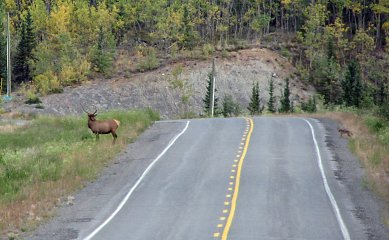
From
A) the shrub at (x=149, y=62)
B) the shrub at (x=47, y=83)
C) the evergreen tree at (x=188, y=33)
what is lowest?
the shrub at (x=47, y=83)

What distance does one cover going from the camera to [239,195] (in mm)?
22516

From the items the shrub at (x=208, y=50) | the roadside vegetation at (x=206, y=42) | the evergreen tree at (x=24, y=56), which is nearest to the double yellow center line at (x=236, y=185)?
the roadside vegetation at (x=206, y=42)

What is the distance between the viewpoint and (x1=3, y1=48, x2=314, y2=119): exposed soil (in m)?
73.8

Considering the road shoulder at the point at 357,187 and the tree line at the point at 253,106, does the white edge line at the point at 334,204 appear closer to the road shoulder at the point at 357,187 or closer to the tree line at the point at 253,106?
the road shoulder at the point at 357,187

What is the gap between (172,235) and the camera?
58.4 ft

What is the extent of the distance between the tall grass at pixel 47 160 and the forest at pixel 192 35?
121 ft

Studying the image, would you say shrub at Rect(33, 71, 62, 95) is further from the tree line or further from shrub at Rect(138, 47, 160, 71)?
the tree line

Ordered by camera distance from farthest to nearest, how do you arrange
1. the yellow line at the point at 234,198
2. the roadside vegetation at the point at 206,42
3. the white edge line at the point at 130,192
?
the roadside vegetation at the point at 206,42 < the white edge line at the point at 130,192 < the yellow line at the point at 234,198

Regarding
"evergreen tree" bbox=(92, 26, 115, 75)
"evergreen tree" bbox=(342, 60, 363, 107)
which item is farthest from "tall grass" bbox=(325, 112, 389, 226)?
"evergreen tree" bbox=(92, 26, 115, 75)

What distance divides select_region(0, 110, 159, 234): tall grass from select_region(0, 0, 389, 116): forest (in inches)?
1451

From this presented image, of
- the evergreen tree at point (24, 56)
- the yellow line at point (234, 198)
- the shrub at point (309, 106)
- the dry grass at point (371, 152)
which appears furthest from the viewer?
the evergreen tree at point (24, 56)

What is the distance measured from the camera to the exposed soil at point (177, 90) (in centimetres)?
7381

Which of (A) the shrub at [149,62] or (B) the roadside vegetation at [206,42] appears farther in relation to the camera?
(A) the shrub at [149,62]

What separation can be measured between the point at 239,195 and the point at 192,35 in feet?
237
